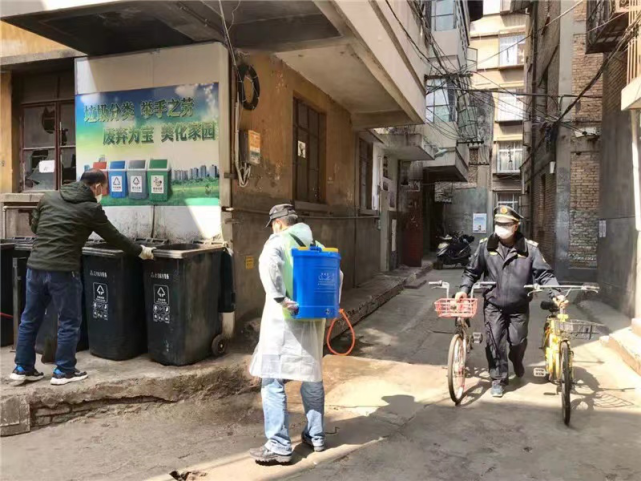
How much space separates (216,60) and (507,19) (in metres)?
34.8

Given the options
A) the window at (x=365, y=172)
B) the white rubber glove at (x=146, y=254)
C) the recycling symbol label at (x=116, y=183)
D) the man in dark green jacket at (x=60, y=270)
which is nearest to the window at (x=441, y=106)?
the window at (x=365, y=172)

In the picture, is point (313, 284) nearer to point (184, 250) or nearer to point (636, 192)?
point (184, 250)

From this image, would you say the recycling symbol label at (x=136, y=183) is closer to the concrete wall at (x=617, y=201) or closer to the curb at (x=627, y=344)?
the curb at (x=627, y=344)

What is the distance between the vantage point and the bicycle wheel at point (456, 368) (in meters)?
4.60

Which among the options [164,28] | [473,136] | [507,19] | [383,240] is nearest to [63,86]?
[164,28]

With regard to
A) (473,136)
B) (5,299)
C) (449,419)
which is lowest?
(449,419)

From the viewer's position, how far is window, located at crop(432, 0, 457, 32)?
16.5 m

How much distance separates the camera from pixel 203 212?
18.5 feet

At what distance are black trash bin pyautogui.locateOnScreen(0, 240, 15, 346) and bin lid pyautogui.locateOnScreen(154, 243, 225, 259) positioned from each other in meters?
1.85

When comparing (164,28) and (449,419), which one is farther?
(164,28)

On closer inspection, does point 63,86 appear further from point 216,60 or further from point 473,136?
point 473,136

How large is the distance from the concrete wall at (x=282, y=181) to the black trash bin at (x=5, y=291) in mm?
2511

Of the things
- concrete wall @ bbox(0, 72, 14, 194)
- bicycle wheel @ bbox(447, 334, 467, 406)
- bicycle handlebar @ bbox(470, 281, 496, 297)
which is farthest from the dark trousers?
concrete wall @ bbox(0, 72, 14, 194)

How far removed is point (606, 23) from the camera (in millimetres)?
8516
